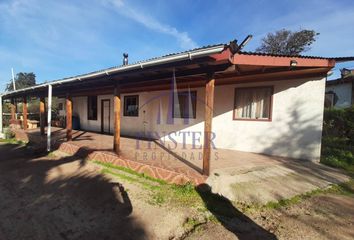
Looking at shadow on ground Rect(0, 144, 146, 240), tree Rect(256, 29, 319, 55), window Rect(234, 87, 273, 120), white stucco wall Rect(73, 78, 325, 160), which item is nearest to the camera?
shadow on ground Rect(0, 144, 146, 240)

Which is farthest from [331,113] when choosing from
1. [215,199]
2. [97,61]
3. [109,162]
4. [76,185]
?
[97,61]

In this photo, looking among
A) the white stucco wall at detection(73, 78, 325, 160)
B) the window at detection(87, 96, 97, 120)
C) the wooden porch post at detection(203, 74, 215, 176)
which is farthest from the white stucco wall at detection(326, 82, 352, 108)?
the window at detection(87, 96, 97, 120)

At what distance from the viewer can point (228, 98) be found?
27.1ft

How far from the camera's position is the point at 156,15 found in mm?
10586

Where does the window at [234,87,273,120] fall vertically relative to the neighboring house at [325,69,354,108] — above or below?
below

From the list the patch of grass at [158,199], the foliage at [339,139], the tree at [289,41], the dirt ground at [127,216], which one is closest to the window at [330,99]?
the foliage at [339,139]

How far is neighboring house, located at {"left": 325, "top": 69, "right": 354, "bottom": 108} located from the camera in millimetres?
13671

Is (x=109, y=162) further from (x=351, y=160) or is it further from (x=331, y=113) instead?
(x=331, y=113)

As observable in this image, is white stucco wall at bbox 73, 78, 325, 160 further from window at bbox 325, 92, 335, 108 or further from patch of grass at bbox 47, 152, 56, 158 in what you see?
window at bbox 325, 92, 335, 108

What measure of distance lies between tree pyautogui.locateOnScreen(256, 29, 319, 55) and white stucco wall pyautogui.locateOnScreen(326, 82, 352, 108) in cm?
1105

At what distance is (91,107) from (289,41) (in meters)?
21.9

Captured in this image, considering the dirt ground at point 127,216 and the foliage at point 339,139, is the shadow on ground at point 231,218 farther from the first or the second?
the foliage at point 339,139

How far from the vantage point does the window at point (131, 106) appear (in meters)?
11.4

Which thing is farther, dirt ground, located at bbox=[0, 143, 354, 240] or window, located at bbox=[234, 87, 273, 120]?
window, located at bbox=[234, 87, 273, 120]
